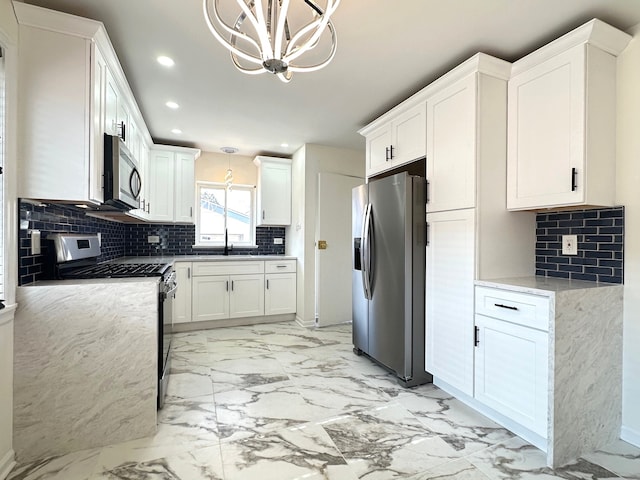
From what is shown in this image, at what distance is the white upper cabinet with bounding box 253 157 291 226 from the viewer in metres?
4.43

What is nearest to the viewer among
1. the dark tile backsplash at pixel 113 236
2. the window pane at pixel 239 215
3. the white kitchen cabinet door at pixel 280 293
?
the dark tile backsplash at pixel 113 236

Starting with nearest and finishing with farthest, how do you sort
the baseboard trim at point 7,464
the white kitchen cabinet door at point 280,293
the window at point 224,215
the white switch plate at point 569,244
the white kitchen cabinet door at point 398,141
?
the baseboard trim at point 7,464 → the white switch plate at point 569,244 → the white kitchen cabinet door at point 398,141 → the white kitchen cabinet door at point 280,293 → the window at point 224,215

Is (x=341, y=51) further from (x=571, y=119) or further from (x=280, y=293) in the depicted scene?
(x=280, y=293)

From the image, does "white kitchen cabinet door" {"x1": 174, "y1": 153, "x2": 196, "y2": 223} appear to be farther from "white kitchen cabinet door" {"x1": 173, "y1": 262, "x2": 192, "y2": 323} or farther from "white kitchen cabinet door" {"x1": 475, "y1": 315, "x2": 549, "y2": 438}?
"white kitchen cabinet door" {"x1": 475, "y1": 315, "x2": 549, "y2": 438}

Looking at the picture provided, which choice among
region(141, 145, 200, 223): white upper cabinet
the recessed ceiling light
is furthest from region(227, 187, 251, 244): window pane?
the recessed ceiling light

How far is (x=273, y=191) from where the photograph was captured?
4.49 metres

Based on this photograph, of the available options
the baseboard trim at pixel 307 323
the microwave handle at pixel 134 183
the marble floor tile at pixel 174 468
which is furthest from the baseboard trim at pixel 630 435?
the microwave handle at pixel 134 183

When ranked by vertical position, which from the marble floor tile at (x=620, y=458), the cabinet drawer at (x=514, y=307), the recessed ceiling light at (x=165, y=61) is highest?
the recessed ceiling light at (x=165, y=61)

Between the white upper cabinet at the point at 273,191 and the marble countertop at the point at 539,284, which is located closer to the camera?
the marble countertop at the point at 539,284

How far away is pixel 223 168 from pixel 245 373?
296 centimetres

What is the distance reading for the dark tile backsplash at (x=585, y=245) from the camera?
73.2 inches

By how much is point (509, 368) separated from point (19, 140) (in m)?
2.86

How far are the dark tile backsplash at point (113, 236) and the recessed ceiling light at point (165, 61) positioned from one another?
1.19m

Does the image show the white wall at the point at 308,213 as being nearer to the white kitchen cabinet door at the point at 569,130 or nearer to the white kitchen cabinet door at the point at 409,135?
the white kitchen cabinet door at the point at 409,135
